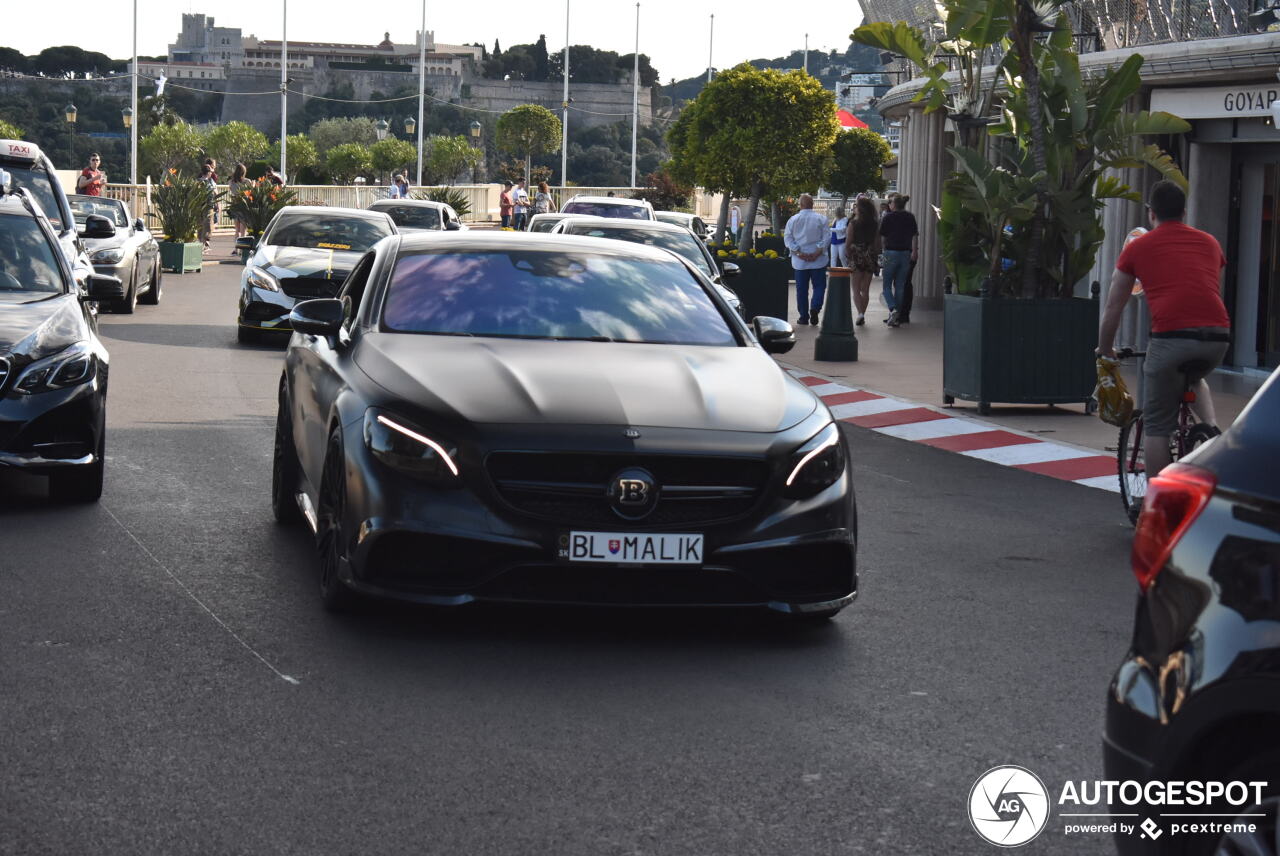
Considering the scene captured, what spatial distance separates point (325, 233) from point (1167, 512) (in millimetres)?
18158

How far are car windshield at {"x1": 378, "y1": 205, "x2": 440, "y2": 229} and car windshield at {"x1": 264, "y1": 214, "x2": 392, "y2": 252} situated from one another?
7027 millimetres

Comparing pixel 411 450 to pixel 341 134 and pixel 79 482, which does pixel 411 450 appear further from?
pixel 341 134

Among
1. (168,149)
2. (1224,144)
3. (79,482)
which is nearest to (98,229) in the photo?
(79,482)

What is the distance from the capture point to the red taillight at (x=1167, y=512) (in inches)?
135

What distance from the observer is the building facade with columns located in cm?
1781

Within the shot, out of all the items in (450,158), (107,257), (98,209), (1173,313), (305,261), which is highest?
(450,158)

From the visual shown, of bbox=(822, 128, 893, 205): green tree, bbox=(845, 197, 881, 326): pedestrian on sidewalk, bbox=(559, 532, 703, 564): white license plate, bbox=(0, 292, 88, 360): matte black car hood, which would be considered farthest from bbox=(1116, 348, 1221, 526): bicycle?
bbox=(822, 128, 893, 205): green tree

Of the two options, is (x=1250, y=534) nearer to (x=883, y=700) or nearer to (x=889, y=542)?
(x=883, y=700)

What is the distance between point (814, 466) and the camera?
655 centimetres

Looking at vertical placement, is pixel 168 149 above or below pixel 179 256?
above

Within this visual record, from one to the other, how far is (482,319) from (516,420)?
52.7 inches

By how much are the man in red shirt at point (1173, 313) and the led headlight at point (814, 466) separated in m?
3.01

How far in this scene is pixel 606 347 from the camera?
292 inches

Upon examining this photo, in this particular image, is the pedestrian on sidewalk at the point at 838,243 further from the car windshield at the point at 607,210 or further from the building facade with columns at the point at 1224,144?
the building facade with columns at the point at 1224,144
